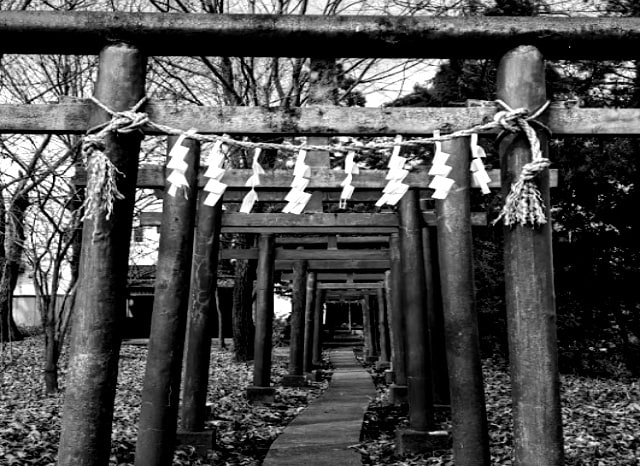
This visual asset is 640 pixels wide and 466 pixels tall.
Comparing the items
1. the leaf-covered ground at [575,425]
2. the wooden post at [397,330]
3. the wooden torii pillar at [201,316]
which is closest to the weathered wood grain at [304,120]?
the wooden torii pillar at [201,316]

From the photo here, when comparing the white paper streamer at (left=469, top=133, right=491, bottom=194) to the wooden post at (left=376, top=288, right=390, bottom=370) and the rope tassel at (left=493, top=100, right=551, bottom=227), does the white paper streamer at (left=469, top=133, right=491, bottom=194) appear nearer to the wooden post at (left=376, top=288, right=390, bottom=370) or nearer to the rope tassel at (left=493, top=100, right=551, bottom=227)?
the rope tassel at (left=493, top=100, right=551, bottom=227)

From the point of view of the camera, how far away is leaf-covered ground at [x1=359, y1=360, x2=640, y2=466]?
644 cm

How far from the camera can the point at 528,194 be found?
11.0ft

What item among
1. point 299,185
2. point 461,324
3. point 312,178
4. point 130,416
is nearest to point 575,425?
point 461,324

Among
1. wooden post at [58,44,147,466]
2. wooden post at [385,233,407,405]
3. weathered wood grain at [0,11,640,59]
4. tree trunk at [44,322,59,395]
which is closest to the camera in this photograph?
wooden post at [58,44,147,466]

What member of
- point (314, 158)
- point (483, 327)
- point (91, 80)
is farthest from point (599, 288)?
point (91, 80)

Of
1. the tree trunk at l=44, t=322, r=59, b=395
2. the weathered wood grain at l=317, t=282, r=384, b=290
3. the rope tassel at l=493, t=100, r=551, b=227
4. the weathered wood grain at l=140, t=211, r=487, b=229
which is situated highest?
the weathered wood grain at l=140, t=211, r=487, b=229

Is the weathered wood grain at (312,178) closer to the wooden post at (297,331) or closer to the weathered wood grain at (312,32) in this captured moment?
the weathered wood grain at (312,32)

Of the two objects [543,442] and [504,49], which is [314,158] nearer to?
[504,49]

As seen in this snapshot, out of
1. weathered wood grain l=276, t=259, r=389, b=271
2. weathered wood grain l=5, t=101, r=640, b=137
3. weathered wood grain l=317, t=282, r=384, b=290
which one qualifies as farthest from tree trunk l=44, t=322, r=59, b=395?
weathered wood grain l=317, t=282, r=384, b=290

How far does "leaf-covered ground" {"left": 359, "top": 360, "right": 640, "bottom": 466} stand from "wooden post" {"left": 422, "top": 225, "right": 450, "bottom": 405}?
46cm

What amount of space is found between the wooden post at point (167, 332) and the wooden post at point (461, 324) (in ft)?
6.23

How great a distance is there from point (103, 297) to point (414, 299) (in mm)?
5023

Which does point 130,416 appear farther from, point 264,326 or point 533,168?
point 533,168
